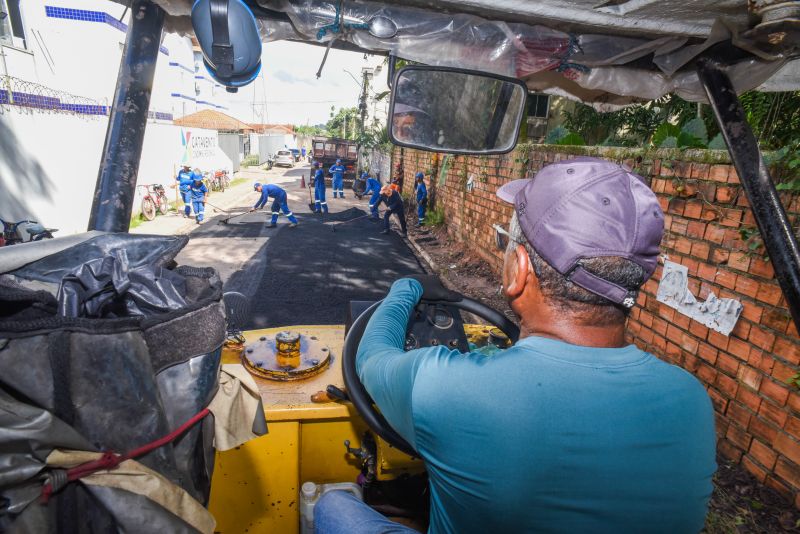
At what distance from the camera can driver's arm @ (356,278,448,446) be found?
3.41 feet

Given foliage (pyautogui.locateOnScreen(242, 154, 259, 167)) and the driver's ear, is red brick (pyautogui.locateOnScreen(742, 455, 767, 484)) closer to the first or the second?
the driver's ear

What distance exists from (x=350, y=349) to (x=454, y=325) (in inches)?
23.9

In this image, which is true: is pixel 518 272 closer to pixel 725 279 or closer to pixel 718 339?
pixel 725 279

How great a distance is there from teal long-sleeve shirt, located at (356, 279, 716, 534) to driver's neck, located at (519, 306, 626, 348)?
6 cm

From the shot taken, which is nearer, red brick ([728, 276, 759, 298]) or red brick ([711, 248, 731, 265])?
red brick ([728, 276, 759, 298])

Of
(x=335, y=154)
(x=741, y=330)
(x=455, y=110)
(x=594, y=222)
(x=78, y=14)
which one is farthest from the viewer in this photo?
(x=335, y=154)

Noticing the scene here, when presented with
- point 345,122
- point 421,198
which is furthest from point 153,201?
point 345,122

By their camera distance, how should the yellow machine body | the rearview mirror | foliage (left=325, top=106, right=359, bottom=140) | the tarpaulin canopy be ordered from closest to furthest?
the tarpaulin canopy, the yellow machine body, the rearview mirror, foliage (left=325, top=106, right=359, bottom=140)

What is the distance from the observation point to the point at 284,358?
2.14 meters

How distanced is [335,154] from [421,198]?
46.8 feet

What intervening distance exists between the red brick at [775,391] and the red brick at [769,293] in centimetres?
49

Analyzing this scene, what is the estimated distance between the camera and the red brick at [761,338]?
2.72m

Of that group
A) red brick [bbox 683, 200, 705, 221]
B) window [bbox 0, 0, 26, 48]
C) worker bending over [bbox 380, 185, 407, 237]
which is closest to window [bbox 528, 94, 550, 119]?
worker bending over [bbox 380, 185, 407, 237]

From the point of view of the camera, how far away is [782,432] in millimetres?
2664
